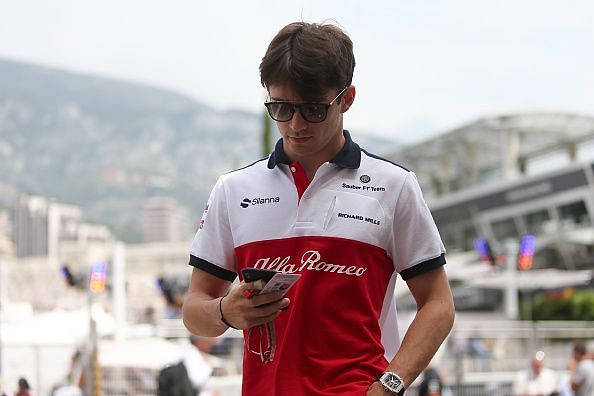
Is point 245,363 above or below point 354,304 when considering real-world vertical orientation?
below

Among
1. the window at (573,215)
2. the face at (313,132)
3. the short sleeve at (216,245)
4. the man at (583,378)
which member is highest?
the face at (313,132)

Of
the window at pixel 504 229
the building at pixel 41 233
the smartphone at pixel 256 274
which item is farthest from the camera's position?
the building at pixel 41 233

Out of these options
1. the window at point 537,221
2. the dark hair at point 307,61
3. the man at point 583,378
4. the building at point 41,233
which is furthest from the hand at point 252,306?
the building at point 41,233

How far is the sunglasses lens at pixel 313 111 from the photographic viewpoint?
111 inches

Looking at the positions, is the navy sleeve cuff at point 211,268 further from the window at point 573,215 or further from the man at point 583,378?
the window at point 573,215

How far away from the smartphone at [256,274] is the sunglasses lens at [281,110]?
18.3 inches

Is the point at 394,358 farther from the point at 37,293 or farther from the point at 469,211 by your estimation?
the point at 469,211

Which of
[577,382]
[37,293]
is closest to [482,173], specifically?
[37,293]

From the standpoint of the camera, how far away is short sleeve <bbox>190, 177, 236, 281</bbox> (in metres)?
3.04

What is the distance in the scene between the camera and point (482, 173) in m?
86.6

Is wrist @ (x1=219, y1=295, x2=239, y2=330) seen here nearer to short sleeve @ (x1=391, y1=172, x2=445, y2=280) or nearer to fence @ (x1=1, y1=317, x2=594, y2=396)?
short sleeve @ (x1=391, y1=172, x2=445, y2=280)

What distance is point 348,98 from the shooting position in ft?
9.71

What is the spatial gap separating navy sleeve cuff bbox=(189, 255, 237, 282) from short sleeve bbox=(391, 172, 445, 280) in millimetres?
486

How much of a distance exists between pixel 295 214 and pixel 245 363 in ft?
1.44
